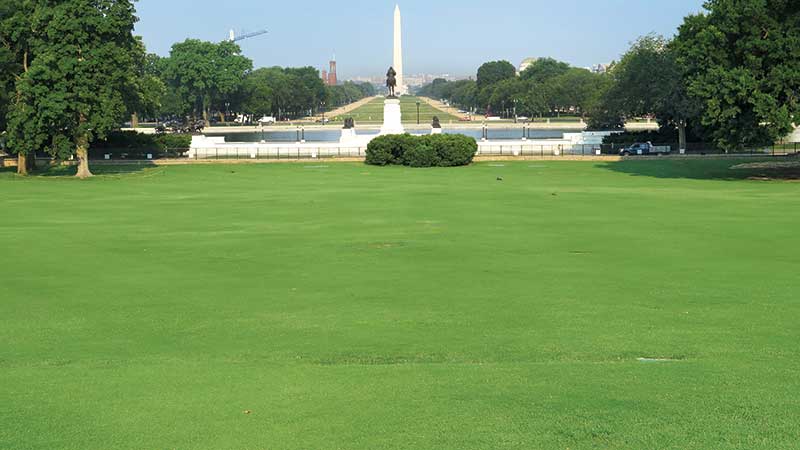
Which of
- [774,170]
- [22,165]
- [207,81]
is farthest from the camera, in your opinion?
[207,81]

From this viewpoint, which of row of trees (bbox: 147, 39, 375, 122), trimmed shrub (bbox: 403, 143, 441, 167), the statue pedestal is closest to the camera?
trimmed shrub (bbox: 403, 143, 441, 167)

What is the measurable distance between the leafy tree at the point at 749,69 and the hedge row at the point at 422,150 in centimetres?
1632

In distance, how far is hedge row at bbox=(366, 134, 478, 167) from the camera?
6147cm

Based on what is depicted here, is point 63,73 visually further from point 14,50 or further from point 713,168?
point 713,168

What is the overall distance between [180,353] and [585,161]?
54.5m

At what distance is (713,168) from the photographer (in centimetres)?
5669

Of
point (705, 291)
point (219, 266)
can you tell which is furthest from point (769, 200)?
point (219, 266)

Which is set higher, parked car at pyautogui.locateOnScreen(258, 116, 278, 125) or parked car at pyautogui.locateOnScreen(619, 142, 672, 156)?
parked car at pyautogui.locateOnScreen(258, 116, 278, 125)

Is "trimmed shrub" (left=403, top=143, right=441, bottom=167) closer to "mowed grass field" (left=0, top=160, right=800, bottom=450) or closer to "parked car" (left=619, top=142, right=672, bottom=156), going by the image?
"parked car" (left=619, top=142, right=672, bottom=156)

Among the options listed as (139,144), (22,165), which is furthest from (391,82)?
(22,165)

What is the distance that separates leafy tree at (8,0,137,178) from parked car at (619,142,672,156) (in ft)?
120

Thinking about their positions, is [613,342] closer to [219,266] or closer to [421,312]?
[421,312]

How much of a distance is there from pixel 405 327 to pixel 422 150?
153 feet

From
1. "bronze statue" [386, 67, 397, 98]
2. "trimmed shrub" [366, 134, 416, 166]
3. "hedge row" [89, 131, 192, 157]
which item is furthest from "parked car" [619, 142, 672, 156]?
"hedge row" [89, 131, 192, 157]
